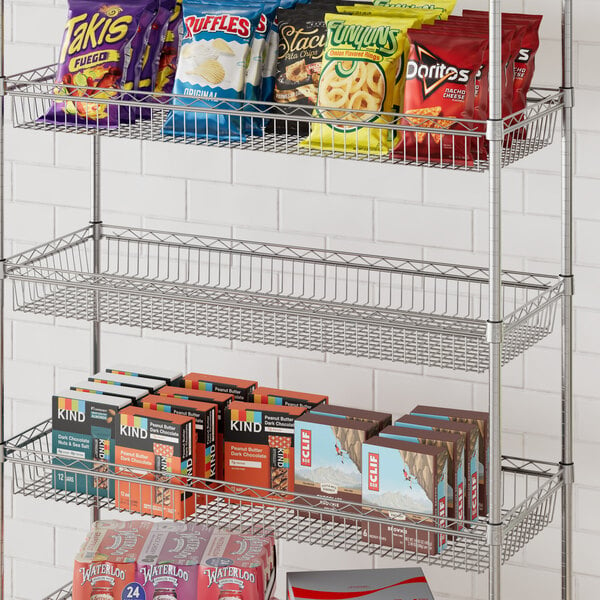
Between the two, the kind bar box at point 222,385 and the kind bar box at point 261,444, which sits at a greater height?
the kind bar box at point 222,385

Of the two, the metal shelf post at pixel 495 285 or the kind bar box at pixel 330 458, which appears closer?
the metal shelf post at pixel 495 285

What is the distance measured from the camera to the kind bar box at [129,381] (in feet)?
9.72

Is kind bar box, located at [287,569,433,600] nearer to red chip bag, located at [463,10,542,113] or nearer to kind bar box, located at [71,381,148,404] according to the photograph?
kind bar box, located at [71,381,148,404]

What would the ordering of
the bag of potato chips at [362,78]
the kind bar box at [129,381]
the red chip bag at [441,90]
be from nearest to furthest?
the red chip bag at [441,90] → the bag of potato chips at [362,78] → the kind bar box at [129,381]

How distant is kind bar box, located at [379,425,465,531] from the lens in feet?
8.41

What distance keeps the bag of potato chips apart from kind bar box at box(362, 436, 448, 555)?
603 mm

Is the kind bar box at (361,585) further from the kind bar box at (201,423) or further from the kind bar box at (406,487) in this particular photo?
the kind bar box at (201,423)

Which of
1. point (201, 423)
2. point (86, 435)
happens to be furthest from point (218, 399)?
point (86, 435)

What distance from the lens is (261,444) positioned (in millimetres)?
2781

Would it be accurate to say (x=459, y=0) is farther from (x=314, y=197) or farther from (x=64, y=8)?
(x=64, y=8)

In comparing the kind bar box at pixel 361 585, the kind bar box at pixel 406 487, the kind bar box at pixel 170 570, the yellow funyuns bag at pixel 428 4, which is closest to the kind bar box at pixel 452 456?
the kind bar box at pixel 406 487

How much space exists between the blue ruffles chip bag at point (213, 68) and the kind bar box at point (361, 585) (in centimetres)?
98

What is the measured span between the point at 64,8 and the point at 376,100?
3.89 ft

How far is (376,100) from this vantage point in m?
2.52
